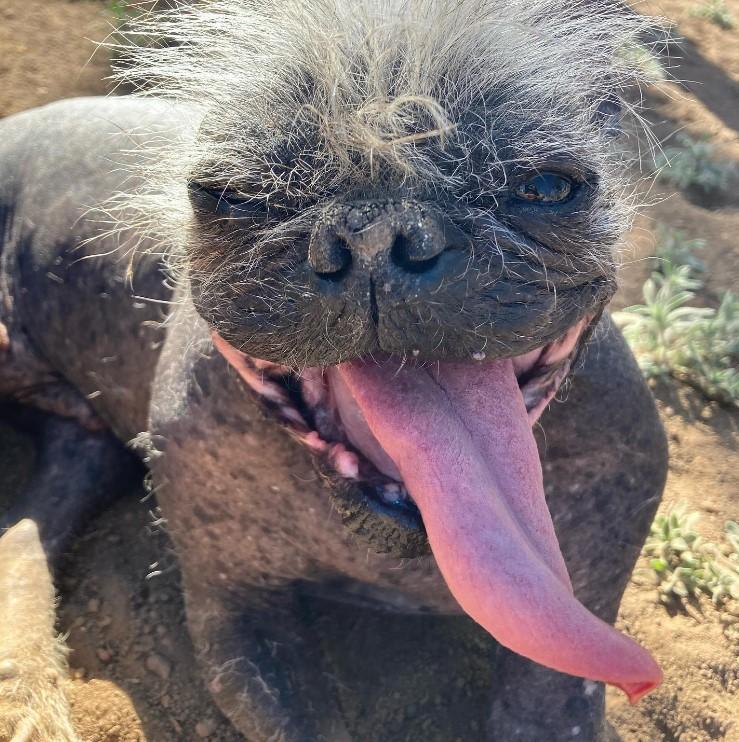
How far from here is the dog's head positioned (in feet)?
4.26

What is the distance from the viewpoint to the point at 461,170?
4.41 feet

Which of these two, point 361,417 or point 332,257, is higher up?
point 332,257

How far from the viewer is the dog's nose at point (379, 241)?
4.06 feet

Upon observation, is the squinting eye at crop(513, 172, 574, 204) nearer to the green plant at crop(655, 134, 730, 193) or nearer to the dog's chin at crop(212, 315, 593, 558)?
the dog's chin at crop(212, 315, 593, 558)

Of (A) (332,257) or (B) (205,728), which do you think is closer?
(A) (332,257)

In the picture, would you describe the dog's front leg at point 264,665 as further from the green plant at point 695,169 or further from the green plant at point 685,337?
the green plant at point 695,169

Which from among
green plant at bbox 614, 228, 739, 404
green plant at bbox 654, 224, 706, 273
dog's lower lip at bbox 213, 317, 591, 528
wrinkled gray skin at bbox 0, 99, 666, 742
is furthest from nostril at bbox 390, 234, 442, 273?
green plant at bbox 654, 224, 706, 273

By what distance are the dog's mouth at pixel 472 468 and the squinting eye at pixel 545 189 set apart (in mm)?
230

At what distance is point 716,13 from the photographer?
5.63 m

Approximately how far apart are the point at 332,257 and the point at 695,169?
3.28m

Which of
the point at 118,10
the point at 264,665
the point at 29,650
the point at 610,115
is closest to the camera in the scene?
the point at 610,115

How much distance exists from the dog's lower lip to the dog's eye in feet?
0.87

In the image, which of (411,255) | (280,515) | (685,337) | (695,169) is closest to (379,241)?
(411,255)

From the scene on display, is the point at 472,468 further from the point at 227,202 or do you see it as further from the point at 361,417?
the point at 227,202
